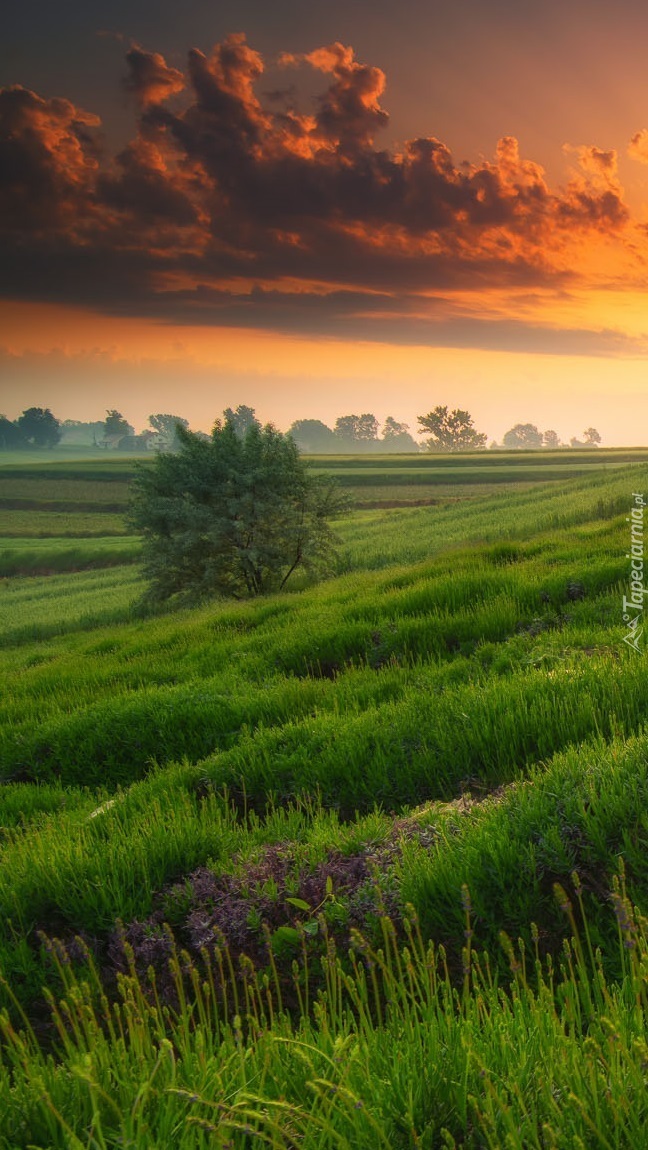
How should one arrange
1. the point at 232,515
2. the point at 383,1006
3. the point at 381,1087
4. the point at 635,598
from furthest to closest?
the point at 232,515 → the point at 635,598 → the point at 383,1006 → the point at 381,1087

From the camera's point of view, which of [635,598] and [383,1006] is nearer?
[383,1006]

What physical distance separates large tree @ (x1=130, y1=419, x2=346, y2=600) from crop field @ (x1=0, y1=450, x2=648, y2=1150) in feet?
36.9

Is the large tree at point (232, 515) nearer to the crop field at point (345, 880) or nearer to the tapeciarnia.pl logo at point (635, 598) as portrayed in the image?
the crop field at point (345, 880)

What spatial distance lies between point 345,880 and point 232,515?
21165 mm

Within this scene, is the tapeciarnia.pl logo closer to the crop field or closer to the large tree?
the crop field

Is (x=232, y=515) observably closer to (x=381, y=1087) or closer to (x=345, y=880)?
(x=345, y=880)

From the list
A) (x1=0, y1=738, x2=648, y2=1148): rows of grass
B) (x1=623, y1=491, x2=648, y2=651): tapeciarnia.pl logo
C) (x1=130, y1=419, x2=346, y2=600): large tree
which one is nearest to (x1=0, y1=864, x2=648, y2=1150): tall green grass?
(x1=0, y1=738, x2=648, y2=1148): rows of grass

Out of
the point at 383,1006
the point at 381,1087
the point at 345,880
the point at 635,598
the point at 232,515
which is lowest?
the point at 383,1006

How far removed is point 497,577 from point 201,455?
1644 cm

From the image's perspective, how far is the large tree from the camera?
24703 mm

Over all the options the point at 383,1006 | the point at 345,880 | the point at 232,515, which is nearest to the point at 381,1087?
the point at 383,1006

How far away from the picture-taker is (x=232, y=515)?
2494 centimetres

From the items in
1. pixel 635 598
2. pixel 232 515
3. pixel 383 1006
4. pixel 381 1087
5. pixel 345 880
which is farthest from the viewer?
pixel 232 515

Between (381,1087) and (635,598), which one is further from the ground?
(635,598)
